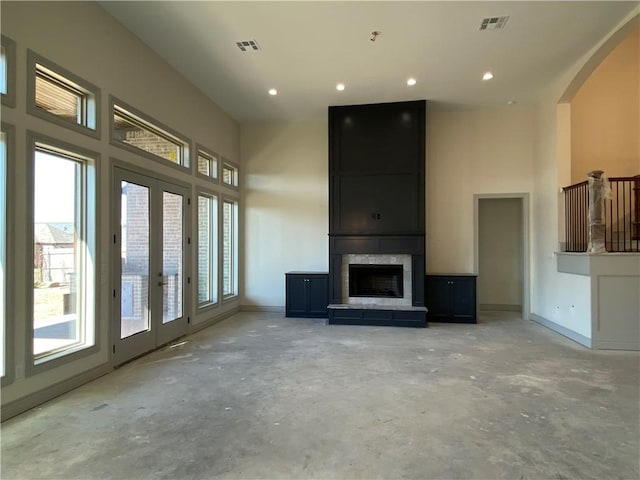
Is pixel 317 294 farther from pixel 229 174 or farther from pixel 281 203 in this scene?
pixel 229 174

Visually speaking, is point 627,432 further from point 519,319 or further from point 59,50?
point 59,50

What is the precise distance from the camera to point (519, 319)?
6.82 metres

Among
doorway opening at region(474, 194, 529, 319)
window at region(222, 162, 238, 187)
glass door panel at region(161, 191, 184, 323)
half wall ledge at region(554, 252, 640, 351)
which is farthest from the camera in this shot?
doorway opening at region(474, 194, 529, 319)

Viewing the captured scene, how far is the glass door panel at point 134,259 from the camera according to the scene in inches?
170

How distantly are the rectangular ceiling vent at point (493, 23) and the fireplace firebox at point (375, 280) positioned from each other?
13.0ft

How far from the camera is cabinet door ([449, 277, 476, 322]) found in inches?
255

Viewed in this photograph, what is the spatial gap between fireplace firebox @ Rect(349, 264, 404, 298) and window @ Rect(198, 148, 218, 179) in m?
3.21

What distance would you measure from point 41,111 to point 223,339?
12.0 ft

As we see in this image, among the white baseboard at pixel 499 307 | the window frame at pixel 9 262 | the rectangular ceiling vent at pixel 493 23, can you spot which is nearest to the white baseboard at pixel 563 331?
the white baseboard at pixel 499 307

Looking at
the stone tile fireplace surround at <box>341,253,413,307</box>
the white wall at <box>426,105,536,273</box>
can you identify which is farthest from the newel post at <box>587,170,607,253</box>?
the stone tile fireplace surround at <box>341,253,413,307</box>

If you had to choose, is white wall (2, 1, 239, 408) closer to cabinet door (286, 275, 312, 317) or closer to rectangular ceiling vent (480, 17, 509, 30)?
cabinet door (286, 275, 312, 317)

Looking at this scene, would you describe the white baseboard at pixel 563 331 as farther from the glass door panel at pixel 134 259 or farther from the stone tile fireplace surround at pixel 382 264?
the glass door panel at pixel 134 259

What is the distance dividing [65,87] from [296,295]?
4.90 m

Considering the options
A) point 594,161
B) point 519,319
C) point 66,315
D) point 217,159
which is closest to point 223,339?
point 66,315
